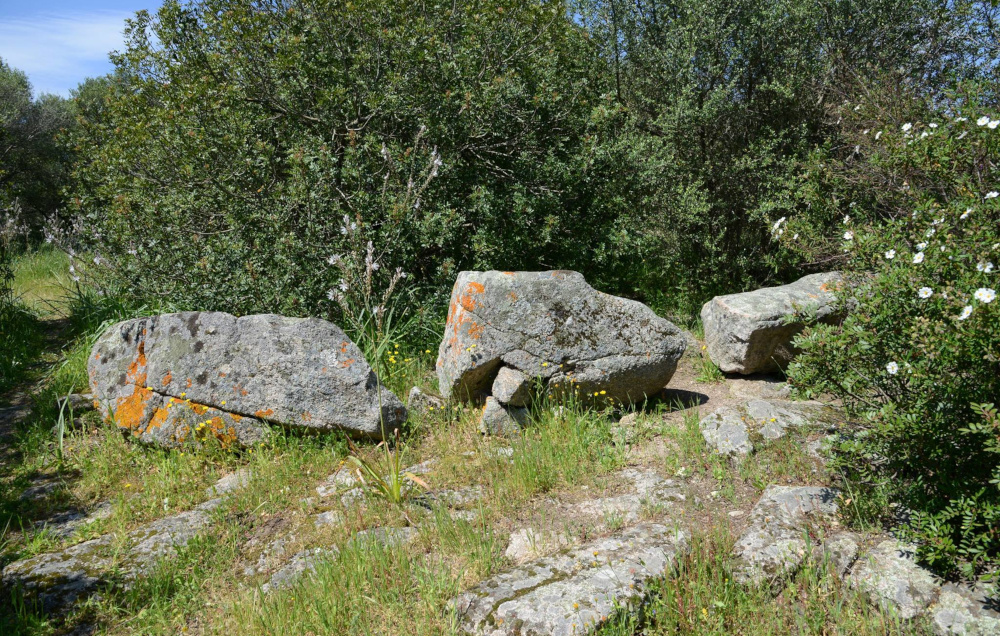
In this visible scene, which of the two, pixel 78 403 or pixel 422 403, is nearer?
pixel 422 403

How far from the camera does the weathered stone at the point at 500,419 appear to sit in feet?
17.9

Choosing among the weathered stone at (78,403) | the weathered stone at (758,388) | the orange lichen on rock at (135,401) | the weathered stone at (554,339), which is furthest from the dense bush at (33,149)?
the weathered stone at (758,388)

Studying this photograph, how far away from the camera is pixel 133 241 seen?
770cm

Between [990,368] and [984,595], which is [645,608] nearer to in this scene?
[984,595]

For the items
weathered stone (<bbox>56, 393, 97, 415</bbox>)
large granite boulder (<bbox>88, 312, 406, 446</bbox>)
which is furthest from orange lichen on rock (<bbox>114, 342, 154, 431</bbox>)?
weathered stone (<bbox>56, 393, 97, 415</bbox>)

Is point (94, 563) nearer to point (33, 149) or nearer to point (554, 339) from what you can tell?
point (554, 339)

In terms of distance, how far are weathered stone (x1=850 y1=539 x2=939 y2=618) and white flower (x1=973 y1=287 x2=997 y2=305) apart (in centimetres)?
137

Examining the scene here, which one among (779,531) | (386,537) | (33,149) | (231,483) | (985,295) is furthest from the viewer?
(33,149)

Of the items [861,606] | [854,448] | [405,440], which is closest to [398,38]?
[405,440]

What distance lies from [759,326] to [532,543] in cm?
352

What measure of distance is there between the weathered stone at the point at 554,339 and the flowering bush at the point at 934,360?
181cm

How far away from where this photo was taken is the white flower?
297 centimetres

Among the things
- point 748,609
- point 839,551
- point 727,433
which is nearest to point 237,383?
point 727,433

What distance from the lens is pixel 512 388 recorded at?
5371mm
